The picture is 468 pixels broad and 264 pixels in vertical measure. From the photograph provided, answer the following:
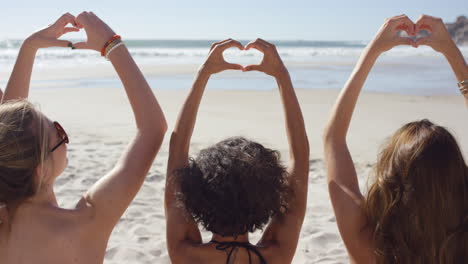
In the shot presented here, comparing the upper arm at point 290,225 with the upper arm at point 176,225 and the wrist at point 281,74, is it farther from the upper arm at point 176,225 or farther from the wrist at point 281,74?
the wrist at point 281,74

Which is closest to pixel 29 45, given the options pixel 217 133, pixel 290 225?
pixel 290 225

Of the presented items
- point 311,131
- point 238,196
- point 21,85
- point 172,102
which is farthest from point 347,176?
point 172,102

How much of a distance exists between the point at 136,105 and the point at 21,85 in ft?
2.14

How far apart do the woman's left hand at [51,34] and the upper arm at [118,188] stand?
2.40 ft

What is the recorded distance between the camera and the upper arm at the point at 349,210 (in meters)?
A: 1.93

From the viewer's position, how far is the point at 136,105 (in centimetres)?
203

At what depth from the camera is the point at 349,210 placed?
1955 mm

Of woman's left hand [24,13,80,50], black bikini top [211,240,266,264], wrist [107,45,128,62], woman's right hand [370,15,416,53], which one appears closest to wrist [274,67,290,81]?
woman's right hand [370,15,416,53]

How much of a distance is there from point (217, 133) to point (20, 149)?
21.8ft

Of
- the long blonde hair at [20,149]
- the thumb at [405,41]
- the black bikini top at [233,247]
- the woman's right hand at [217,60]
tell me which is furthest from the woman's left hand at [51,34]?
the thumb at [405,41]

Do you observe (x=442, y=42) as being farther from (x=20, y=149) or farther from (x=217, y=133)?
(x=217, y=133)

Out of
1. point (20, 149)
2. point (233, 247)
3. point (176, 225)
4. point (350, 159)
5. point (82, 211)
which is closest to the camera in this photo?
point (20, 149)

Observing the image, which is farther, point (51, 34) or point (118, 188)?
point (51, 34)

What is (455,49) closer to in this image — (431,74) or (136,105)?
(136,105)
